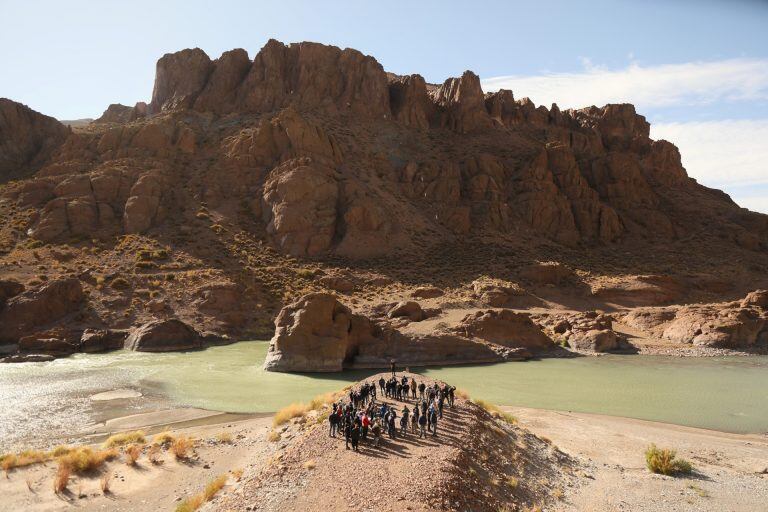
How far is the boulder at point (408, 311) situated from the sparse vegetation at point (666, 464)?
93.4 ft

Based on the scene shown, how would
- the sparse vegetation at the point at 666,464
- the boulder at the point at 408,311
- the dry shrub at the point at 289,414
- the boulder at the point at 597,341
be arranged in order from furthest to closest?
the boulder at the point at 408,311 < the boulder at the point at 597,341 < the dry shrub at the point at 289,414 < the sparse vegetation at the point at 666,464

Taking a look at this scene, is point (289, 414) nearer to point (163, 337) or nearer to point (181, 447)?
point (181, 447)

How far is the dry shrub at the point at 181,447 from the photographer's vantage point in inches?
793

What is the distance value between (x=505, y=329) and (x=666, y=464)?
80.7 ft

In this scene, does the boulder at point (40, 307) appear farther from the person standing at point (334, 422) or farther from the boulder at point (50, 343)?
the person standing at point (334, 422)

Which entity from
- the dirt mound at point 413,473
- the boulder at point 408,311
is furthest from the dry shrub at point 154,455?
the boulder at point 408,311

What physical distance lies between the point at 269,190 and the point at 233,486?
55.6 meters

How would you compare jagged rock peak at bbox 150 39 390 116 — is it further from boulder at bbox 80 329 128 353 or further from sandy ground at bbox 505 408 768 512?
sandy ground at bbox 505 408 768 512

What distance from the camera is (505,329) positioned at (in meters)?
43.9

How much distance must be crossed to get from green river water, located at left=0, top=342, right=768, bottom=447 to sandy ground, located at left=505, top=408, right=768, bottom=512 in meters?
2.79

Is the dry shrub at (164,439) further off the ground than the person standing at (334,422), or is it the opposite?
the person standing at (334,422)

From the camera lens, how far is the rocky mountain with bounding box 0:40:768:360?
58.2m

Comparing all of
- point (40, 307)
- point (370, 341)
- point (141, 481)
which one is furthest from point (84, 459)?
point (40, 307)

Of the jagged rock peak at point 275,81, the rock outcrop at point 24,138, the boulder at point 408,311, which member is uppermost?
the jagged rock peak at point 275,81
